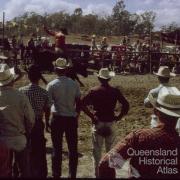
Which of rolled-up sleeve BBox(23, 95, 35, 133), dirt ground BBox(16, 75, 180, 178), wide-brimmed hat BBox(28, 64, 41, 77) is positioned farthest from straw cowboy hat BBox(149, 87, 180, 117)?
wide-brimmed hat BBox(28, 64, 41, 77)

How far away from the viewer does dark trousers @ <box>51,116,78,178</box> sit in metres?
7.29

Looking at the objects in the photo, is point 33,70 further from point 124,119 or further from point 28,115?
point 124,119

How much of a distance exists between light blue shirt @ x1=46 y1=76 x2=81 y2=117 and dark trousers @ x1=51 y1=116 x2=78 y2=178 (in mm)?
95

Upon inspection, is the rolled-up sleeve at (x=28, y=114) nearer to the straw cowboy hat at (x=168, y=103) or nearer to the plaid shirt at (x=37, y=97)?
the plaid shirt at (x=37, y=97)

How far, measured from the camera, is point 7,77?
239 inches

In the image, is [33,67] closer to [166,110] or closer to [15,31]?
[166,110]

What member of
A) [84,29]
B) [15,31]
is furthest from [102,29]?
[15,31]

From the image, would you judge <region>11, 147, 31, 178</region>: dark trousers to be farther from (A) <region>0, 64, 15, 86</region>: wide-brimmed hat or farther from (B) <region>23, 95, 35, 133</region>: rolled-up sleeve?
(A) <region>0, 64, 15, 86</region>: wide-brimmed hat

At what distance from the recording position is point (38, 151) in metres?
7.03

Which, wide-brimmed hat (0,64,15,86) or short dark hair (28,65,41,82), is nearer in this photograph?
wide-brimmed hat (0,64,15,86)

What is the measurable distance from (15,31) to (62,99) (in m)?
50.9

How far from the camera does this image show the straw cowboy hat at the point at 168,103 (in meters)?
3.62

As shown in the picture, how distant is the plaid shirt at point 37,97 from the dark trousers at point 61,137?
1.42 ft

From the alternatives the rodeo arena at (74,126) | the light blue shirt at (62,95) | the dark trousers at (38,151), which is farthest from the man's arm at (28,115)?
the light blue shirt at (62,95)
